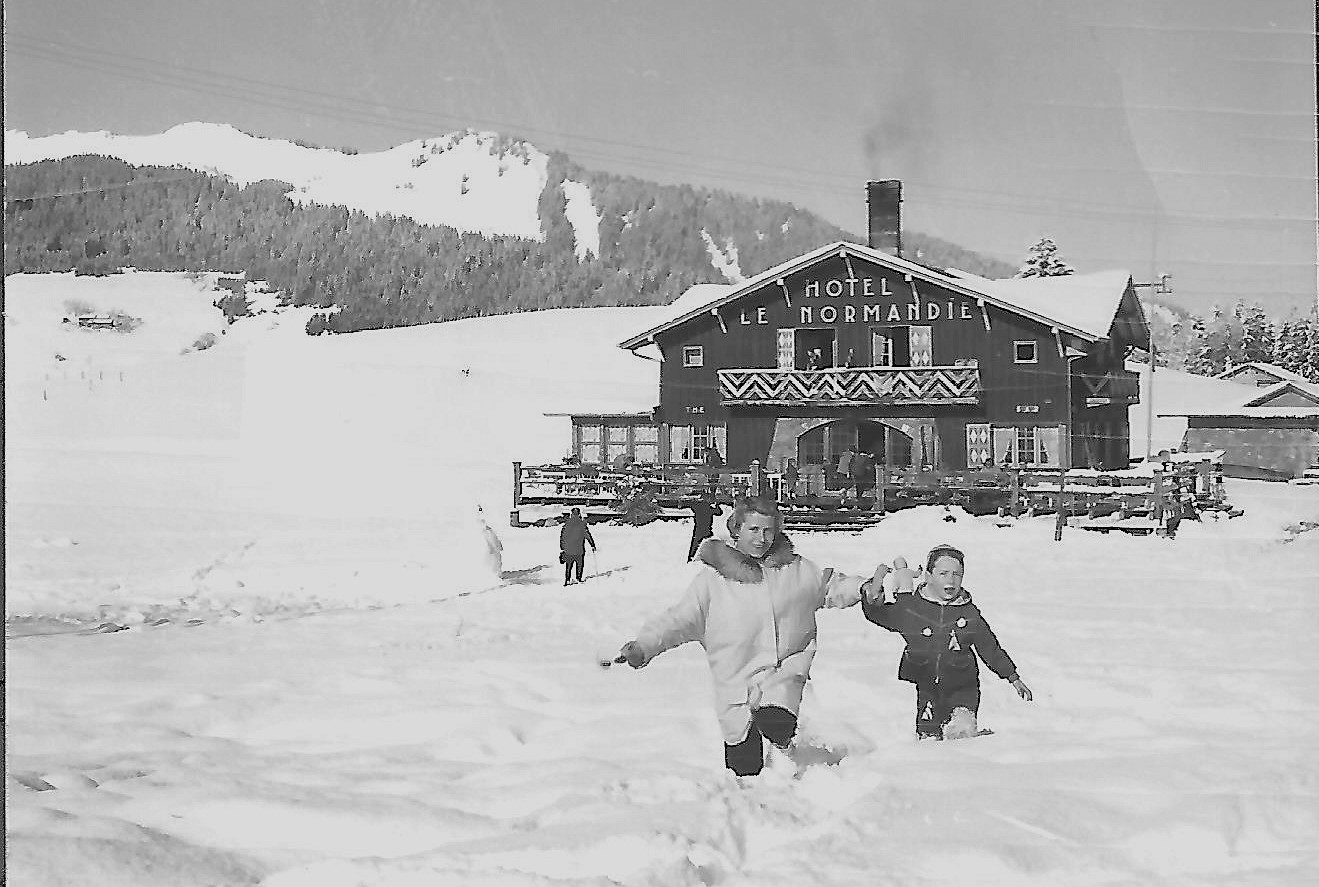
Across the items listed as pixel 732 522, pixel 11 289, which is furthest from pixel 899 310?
pixel 11 289

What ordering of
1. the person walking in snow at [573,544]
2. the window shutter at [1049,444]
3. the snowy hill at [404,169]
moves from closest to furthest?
1. the window shutter at [1049,444]
2. the snowy hill at [404,169]
3. the person walking in snow at [573,544]

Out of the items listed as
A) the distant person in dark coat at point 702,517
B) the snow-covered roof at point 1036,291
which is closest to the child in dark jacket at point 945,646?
the snow-covered roof at point 1036,291

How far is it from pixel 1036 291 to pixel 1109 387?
0.41m

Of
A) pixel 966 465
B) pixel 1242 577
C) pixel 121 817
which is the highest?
pixel 966 465

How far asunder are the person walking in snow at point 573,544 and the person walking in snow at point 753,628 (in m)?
1.68

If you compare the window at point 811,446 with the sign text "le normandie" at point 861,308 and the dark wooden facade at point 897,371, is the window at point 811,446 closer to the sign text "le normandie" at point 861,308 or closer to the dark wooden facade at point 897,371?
the dark wooden facade at point 897,371

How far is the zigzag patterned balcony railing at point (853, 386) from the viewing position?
113 inches

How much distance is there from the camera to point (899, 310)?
287cm

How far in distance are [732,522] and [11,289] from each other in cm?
221

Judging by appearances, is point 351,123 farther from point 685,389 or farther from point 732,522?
point 732,522

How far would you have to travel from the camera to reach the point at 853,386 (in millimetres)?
2891

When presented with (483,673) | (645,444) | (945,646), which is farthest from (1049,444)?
(483,673)

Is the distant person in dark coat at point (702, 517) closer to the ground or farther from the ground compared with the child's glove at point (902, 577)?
farther from the ground

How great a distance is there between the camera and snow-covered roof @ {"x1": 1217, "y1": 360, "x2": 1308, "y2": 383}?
2580 mm
